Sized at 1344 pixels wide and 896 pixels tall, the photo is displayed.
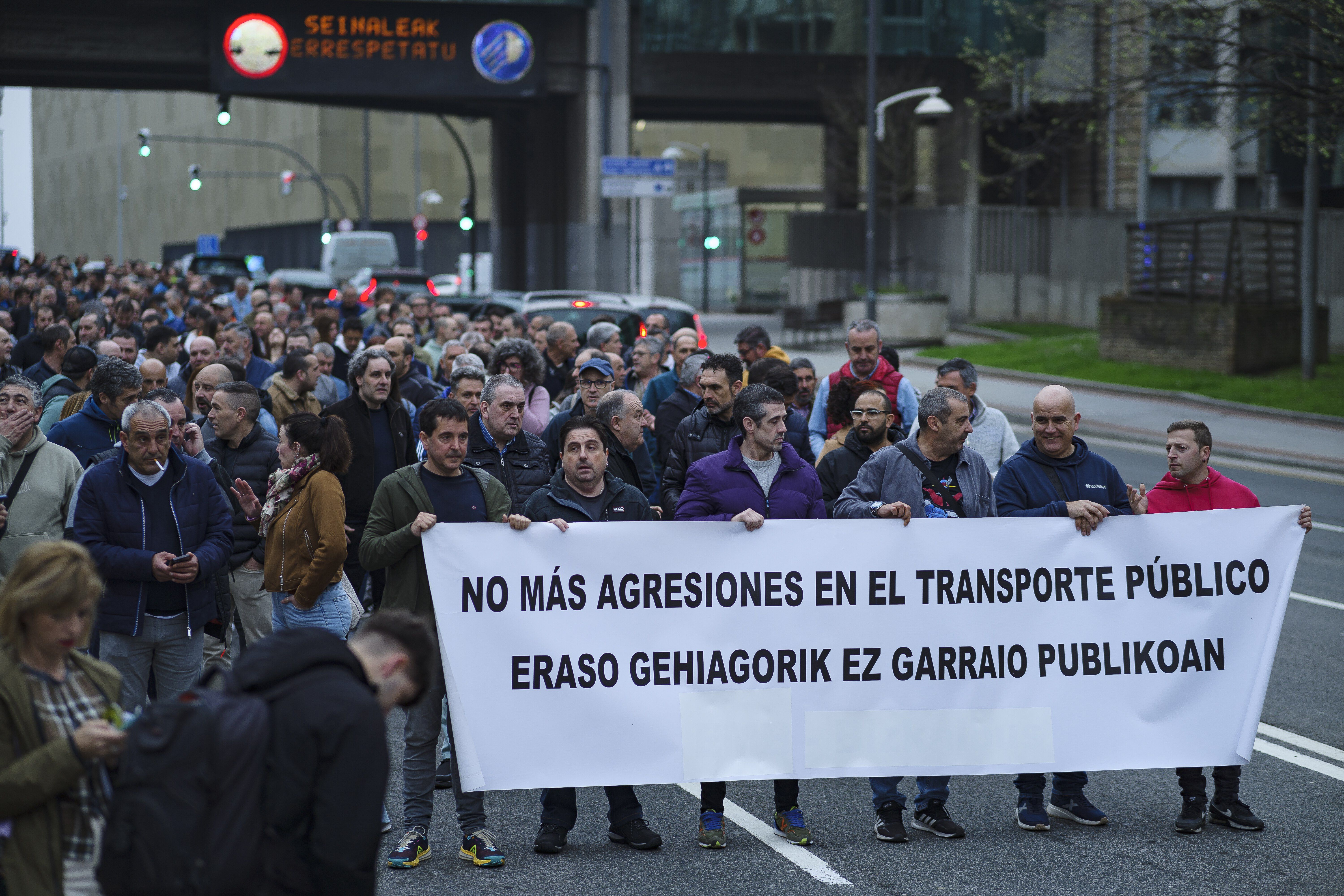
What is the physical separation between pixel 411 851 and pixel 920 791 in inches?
88.5

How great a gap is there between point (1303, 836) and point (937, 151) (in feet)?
117

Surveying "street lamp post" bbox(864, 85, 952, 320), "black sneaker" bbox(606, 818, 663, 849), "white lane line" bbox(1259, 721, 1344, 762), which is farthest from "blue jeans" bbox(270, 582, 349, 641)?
"street lamp post" bbox(864, 85, 952, 320)

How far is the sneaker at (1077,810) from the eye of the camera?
643cm

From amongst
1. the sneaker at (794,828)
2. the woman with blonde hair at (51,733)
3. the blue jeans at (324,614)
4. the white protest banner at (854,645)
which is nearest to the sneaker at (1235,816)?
the white protest banner at (854,645)

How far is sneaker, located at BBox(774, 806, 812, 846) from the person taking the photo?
242 inches

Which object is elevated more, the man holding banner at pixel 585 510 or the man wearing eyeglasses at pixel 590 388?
the man wearing eyeglasses at pixel 590 388

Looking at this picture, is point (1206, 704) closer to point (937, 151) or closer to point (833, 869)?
point (833, 869)

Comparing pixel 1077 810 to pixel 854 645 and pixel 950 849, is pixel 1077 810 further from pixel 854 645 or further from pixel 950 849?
pixel 854 645

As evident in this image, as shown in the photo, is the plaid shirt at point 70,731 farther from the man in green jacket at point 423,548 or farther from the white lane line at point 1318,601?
the white lane line at point 1318,601

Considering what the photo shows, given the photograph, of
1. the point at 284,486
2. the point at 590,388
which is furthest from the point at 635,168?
the point at 284,486

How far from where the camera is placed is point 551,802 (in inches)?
242

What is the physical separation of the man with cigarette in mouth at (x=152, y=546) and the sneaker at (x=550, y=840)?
169 centimetres

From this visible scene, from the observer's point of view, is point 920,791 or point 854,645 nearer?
point 854,645

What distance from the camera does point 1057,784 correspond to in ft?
21.5
